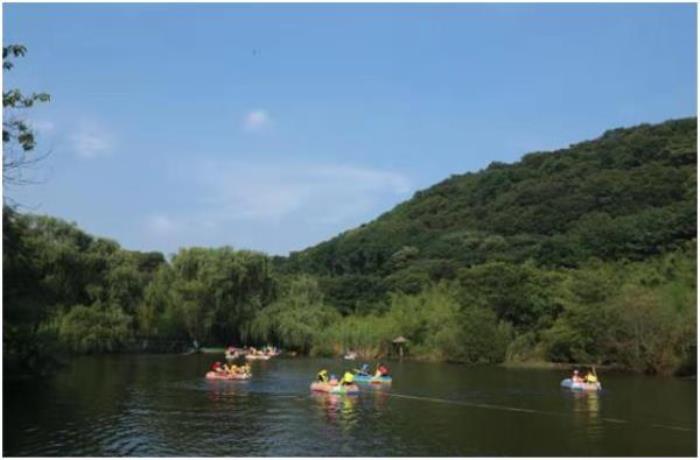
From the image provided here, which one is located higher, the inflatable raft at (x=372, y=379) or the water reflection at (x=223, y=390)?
the inflatable raft at (x=372, y=379)

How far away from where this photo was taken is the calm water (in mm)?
17062

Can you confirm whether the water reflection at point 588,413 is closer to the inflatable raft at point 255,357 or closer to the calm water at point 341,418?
the calm water at point 341,418

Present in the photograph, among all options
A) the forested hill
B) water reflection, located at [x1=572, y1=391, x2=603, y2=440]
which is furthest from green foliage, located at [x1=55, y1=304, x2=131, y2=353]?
the forested hill

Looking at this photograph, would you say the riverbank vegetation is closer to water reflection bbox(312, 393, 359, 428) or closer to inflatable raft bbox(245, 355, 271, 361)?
inflatable raft bbox(245, 355, 271, 361)

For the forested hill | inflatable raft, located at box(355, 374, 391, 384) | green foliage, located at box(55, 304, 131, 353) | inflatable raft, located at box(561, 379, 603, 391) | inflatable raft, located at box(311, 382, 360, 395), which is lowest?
inflatable raft, located at box(311, 382, 360, 395)

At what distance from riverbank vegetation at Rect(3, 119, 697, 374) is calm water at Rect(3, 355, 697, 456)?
107 inches

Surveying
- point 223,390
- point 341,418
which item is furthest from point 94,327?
point 341,418

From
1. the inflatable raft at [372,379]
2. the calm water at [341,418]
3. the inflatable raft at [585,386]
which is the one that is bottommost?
the calm water at [341,418]

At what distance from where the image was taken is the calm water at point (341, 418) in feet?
56.0

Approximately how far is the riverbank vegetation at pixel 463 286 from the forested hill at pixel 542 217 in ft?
0.73

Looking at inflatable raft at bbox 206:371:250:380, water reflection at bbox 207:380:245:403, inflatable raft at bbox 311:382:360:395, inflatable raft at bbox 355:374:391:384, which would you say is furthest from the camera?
inflatable raft at bbox 206:371:250:380

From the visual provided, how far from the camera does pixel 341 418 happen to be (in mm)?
22000

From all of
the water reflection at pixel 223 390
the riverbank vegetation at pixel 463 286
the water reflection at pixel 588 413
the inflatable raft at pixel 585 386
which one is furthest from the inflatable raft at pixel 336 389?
the riverbank vegetation at pixel 463 286

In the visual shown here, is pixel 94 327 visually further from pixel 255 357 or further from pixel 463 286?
pixel 463 286
